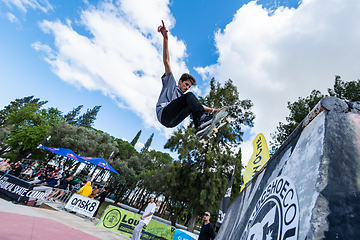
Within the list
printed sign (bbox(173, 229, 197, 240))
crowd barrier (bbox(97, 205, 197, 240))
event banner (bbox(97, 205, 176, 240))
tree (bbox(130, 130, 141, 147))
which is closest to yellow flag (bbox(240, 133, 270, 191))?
printed sign (bbox(173, 229, 197, 240))

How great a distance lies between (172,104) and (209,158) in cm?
1329

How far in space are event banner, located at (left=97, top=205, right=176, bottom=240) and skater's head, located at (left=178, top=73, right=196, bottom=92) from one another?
273 inches

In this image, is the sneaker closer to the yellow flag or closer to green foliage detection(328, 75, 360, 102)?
the yellow flag

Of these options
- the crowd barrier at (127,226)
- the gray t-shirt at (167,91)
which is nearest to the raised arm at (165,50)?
the gray t-shirt at (167,91)

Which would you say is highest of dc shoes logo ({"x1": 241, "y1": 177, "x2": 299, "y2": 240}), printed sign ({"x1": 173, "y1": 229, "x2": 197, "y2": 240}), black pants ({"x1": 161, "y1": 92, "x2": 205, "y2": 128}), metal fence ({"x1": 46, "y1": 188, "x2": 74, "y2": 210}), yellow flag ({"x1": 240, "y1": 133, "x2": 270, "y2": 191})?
yellow flag ({"x1": 240, "y1": 133, "x2": 270, "y2": 191})

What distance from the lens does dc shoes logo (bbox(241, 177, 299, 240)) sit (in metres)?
1.01

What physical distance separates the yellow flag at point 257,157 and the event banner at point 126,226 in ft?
13.7

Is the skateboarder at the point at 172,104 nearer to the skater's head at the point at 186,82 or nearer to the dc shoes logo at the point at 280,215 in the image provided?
the skater's head at the point at 186,82

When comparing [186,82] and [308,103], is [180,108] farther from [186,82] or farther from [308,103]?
[308,103]

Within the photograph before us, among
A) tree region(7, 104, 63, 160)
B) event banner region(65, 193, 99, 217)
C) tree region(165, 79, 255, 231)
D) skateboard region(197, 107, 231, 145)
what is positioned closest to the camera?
skateboard region(197, 107, 231, 145)

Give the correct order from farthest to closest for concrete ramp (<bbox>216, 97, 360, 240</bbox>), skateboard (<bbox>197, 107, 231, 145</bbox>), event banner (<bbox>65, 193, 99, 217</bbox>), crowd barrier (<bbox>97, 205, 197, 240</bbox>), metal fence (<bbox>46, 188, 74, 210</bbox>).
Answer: metal fence (<bbox>46, 188, 74, 210</bbox>) < event banner (<bbox>65, 193, 99, 217</bbox>) < crowd barrier (<bbox>97, 205, 197, 240</bbox>) < skateboard (<bbox>197, 107, 231, 145</bbox>) < concrete ramp (<bbox>216, 97, 360, 240</bbox>)

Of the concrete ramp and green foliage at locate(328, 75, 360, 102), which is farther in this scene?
green foliage at locate(328, 75, 360, 102)

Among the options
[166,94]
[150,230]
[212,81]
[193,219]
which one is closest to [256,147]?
[150,230]

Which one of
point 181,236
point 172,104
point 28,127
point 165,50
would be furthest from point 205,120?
point 28,127
